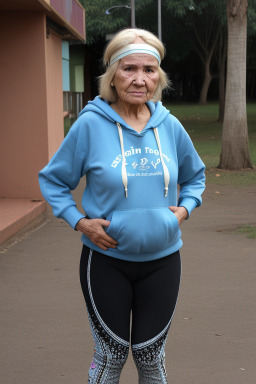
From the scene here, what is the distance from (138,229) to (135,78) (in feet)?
2.03

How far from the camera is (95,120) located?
116 inches

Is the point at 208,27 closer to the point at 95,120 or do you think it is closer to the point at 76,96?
the point at 76,96

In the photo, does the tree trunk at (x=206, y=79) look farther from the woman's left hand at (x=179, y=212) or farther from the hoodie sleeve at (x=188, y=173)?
the woman's left hand at (x=179, y=212)

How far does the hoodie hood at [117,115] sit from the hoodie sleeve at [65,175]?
136mm

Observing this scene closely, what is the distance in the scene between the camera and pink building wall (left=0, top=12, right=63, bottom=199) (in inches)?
397

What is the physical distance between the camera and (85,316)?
5242mm

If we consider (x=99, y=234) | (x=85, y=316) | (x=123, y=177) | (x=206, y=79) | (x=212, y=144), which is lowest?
(x=212, y=144)

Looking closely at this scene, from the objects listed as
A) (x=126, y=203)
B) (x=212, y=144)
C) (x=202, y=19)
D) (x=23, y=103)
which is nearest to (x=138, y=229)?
(x=126, y=203)

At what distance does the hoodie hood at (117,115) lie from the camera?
294 centimetres

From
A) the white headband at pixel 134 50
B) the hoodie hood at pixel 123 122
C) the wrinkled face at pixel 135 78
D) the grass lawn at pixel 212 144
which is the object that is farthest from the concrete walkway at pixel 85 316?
the grass lawn at pixel 212 144

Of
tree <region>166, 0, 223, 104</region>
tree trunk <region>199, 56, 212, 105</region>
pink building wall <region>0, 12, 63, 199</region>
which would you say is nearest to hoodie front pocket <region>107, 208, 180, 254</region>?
pink building wall <region>0, 12, 63, 199</region>

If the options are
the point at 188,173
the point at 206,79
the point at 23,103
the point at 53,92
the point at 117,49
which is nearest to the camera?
the point at 117,49

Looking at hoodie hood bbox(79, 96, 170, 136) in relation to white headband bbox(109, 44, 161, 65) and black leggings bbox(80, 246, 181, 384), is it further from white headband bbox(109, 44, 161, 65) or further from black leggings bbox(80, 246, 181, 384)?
black leggings bbox(80, 246, 181, 384)

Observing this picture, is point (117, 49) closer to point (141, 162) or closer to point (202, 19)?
point (141, 162)
